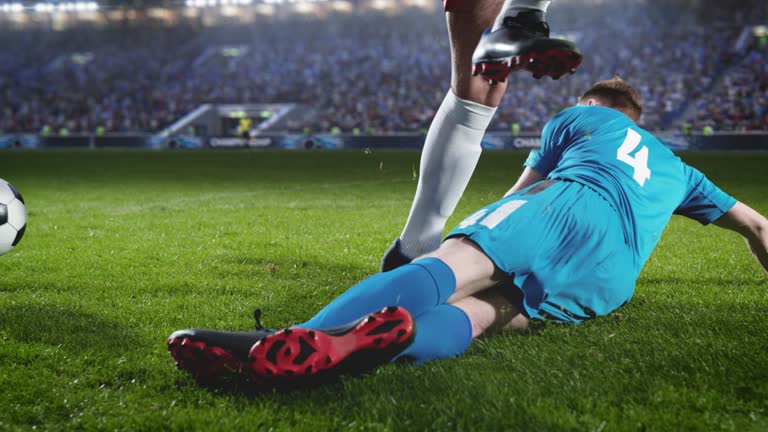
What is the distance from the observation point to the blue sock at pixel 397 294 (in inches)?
71.9

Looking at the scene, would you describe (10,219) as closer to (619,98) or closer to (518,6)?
(518,6)

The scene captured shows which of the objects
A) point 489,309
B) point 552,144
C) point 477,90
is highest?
point 477,90

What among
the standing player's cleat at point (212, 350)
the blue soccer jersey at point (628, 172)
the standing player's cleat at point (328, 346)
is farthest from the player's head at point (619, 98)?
the standing player's cleat at point (212, 350)

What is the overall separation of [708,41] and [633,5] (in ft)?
17.6

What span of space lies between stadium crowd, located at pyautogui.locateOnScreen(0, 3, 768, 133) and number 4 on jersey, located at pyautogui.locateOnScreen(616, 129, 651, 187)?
74.2 ft

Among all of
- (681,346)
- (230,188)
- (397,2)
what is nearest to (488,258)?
(681,346)

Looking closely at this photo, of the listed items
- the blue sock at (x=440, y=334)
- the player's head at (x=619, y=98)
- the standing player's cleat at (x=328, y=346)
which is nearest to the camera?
the standing player's cleat at (x=328, y=346)

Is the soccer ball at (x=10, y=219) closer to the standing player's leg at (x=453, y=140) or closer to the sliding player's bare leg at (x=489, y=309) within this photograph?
the standing player's leg at (x=453, y=140)

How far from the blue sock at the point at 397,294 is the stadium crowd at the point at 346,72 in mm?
23406

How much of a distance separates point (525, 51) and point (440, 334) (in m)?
0.87

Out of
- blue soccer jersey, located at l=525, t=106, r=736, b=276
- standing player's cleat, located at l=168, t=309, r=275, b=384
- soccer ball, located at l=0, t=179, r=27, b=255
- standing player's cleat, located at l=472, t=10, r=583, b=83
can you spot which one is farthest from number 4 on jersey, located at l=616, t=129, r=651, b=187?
soccer ball, located at l=0, t=179, r=27, b=255

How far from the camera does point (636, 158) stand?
2.47 metres

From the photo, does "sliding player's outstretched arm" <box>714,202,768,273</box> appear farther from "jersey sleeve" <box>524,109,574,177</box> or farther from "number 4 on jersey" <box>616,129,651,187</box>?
"jersey sleeve" <box>524,109,574,177</box>

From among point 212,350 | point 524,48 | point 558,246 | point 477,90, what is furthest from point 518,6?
point 212,350
